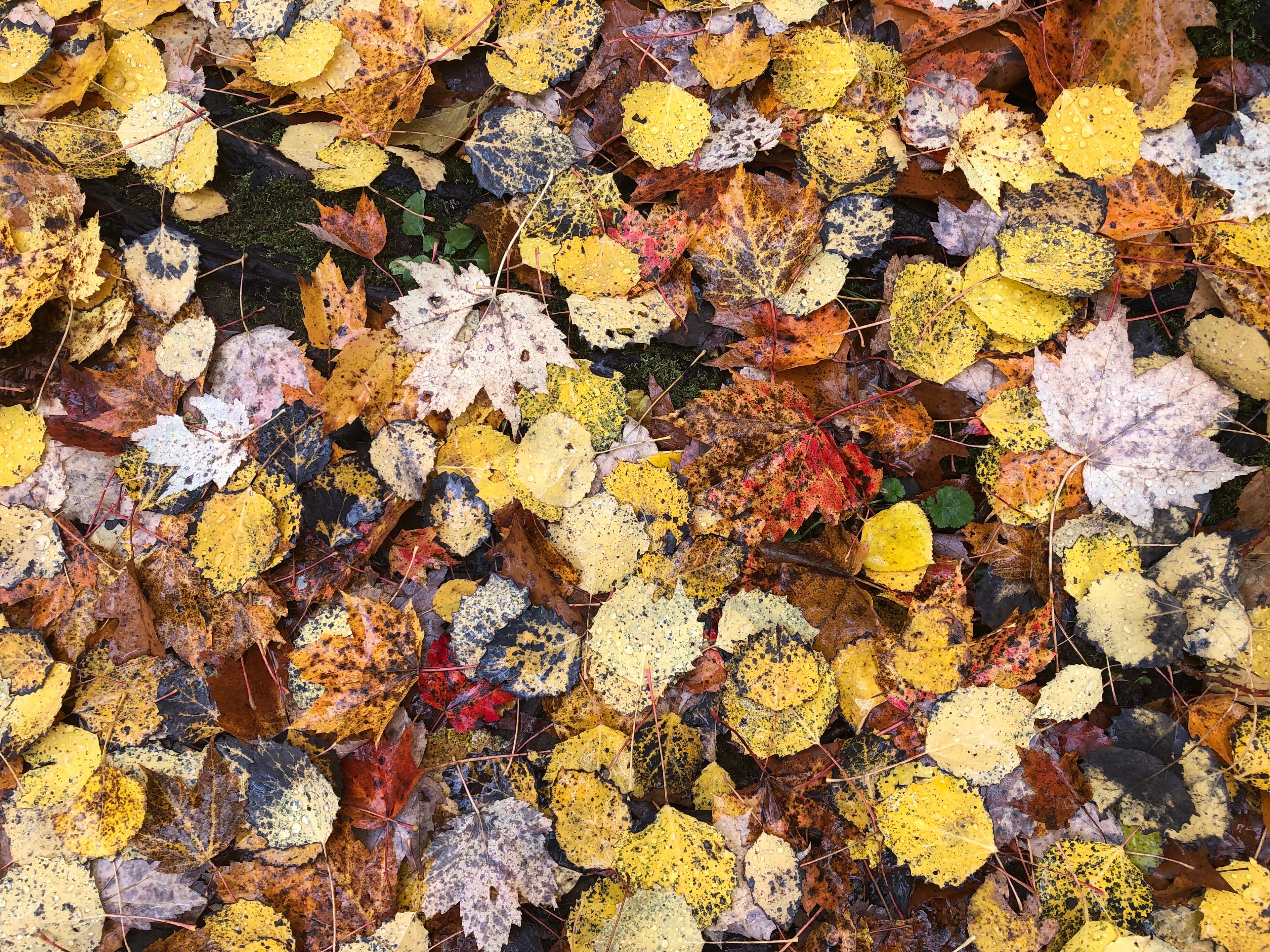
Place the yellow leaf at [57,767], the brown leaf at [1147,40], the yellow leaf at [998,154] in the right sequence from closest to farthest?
the brown leaf at [1147,40] → the yellow leaf at [998,154] → the yellow leaf at [57,767]

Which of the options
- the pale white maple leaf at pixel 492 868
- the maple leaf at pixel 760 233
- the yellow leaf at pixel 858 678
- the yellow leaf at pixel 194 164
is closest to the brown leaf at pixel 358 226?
the yellow leaf at pixel 194 164

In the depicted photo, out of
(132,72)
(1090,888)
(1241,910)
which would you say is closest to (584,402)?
(132,72)

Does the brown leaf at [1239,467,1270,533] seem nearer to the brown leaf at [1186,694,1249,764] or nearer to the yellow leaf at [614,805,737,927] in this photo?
the brown leaf at [1186,694,1249,764]

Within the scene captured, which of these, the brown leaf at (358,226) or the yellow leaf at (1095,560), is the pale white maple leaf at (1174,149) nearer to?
the yellow leaf at (1095,560)

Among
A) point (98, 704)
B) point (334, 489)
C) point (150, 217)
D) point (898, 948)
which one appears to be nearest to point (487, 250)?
point (334, 489)

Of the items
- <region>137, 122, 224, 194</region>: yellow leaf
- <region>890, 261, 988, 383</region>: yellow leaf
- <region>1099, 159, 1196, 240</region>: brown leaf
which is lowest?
Answer: <region>890, 261, 988, 383</region>: yellow leaf

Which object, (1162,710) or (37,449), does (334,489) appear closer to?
Answer: (37,449)

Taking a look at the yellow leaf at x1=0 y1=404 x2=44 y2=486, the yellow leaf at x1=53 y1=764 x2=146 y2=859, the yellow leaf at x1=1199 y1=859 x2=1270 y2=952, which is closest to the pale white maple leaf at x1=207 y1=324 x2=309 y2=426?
the yellow leaf at x1=0 y1=404 x2=44 y2=486
